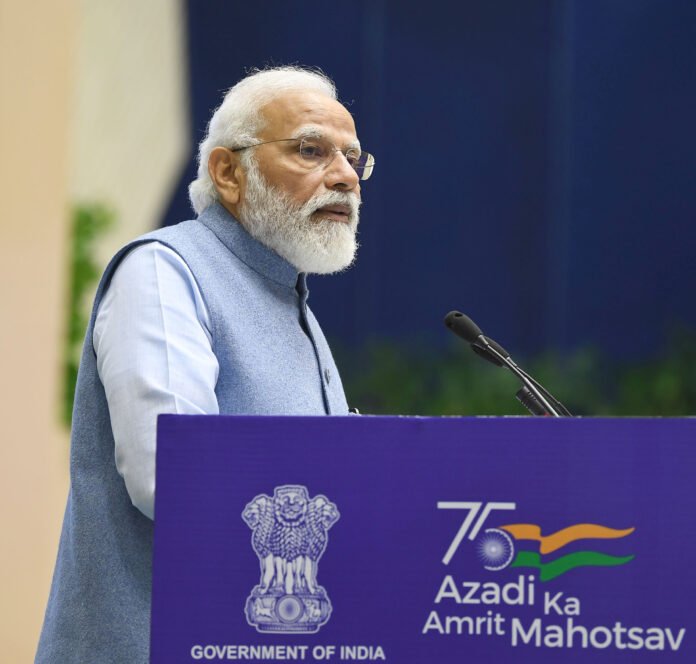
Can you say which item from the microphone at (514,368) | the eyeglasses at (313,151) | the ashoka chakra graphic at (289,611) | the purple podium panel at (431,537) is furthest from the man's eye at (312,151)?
the ashoka chakra graphic at (289,611)

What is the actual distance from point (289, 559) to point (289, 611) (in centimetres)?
5

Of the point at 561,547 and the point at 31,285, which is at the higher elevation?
the point at 31,285

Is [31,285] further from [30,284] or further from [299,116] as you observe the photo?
[299,116]

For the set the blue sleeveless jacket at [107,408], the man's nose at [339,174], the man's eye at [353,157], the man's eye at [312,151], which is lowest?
the blue sleeveless jacket at [107,408]

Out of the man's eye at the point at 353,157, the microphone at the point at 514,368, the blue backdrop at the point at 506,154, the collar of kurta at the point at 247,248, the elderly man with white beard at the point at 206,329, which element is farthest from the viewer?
the blue backdrop at the point at 506,154

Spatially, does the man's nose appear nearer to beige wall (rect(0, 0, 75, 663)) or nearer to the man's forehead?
the man's forehead

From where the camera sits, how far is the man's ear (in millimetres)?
2068

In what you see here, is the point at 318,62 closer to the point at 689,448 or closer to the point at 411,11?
the point at 411,11

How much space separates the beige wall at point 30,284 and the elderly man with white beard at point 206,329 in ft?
4.28

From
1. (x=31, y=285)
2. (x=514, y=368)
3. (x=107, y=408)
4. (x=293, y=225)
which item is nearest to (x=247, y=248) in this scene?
(x=293, y=225)

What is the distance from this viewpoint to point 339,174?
205 centimetres

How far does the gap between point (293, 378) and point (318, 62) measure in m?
4.95

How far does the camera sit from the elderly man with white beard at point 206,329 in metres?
1.55

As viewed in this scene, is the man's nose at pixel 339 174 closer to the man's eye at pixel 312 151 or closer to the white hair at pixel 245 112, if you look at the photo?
the man's eye at pixel 312 151
